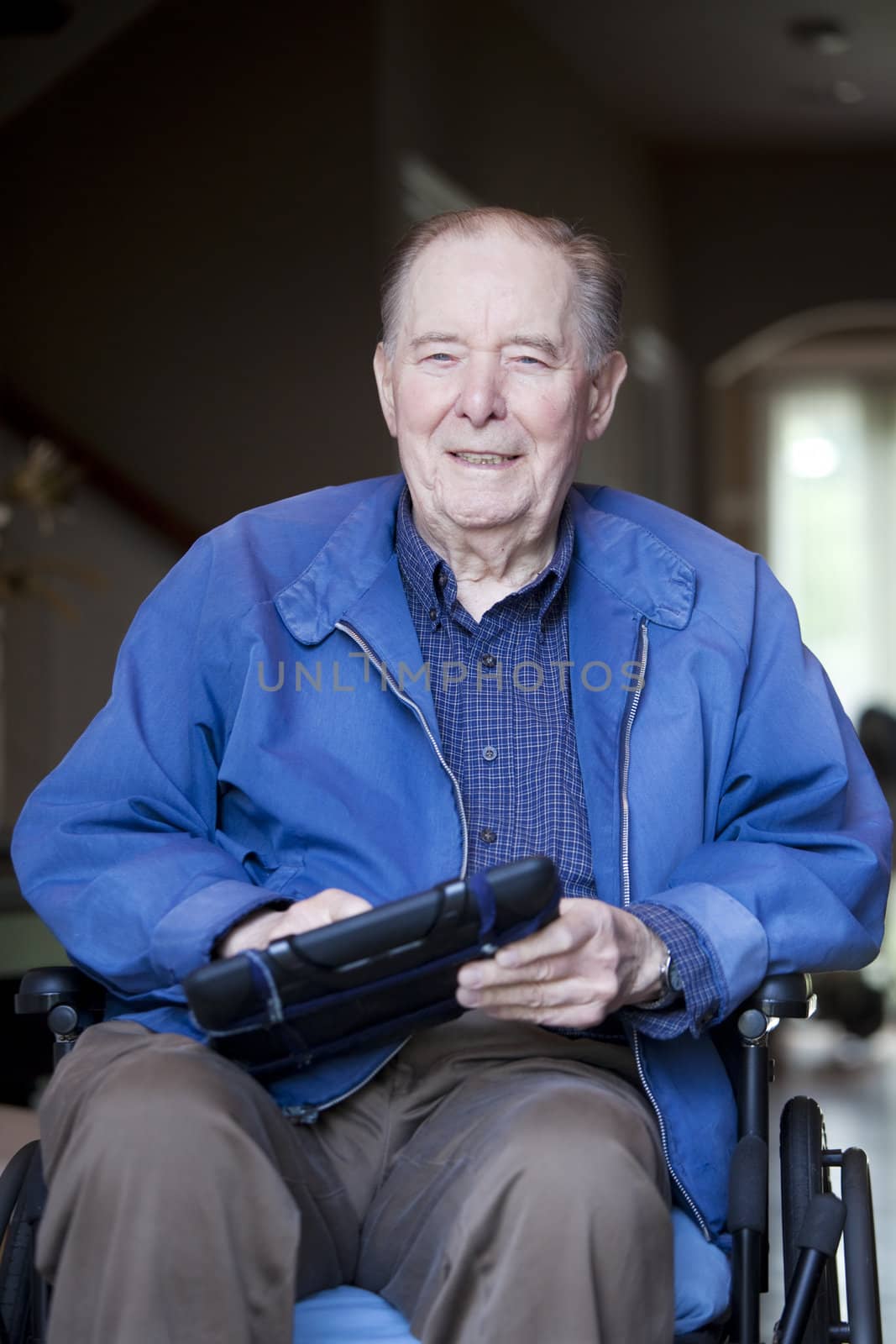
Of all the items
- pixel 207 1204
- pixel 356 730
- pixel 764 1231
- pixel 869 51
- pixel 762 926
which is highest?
pixel 869 51

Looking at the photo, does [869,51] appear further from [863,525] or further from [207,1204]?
[207,1204]

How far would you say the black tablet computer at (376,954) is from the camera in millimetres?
1242

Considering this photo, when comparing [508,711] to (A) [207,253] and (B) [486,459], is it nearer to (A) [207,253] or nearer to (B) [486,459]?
(B) [486,459]

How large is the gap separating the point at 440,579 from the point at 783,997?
0.54 metres

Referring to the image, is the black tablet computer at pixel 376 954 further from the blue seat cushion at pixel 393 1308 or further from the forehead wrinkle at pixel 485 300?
the forehead wrinkle at pixel 485 300

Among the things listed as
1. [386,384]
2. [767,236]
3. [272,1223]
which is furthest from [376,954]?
[767,236]

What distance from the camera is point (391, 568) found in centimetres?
170

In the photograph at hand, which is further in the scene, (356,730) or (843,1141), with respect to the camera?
(843,1141)

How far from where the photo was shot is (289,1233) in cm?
122

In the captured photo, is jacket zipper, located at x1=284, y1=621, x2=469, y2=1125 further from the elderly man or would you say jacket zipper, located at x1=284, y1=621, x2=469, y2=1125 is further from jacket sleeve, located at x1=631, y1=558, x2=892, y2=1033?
jacket sleeve, located at x1=631, y1=558, x2=892, y2=1033

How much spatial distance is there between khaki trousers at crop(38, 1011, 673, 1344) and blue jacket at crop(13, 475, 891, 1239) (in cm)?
16

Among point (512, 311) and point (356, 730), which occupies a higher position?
point (512, 311)

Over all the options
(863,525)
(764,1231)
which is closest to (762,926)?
(764,1231)

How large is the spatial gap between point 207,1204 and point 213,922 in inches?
10.2
